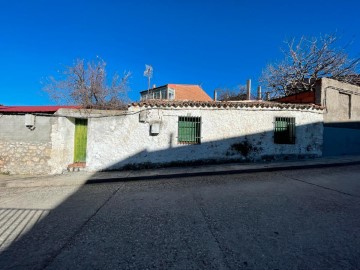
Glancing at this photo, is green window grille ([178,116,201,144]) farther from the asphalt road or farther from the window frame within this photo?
the asphalt road

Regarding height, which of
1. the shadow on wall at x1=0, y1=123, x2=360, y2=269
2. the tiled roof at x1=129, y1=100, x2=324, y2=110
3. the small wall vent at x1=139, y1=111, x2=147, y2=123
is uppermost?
the tiled roof at x1=129, y1=100, x2=324, y2=110

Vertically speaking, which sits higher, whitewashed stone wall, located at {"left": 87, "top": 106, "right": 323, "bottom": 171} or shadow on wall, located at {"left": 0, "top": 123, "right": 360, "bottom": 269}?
whitewashed stone wall, located at {"left": 87, "top": 106, "right": 323, "bottom": 171}

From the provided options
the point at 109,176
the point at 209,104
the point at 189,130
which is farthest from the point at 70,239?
the point at 209,104

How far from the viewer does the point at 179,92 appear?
28375 mm

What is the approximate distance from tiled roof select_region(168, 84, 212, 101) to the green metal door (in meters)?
19.2

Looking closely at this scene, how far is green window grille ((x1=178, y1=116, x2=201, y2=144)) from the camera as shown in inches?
373

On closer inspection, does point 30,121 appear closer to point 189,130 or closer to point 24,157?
point 24,157

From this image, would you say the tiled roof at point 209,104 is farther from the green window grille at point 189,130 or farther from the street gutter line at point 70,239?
the street gutter line at point 70,239

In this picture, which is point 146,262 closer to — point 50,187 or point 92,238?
point 92,238

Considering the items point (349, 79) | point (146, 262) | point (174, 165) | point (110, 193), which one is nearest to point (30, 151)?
point (110, 193)

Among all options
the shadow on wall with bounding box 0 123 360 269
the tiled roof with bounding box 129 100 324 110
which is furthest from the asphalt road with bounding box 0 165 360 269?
the tiled roof with bounding box 129 100 324 110

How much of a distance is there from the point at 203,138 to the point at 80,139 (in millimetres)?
5698

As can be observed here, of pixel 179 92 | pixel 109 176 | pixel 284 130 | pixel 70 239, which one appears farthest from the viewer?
pixel 179 92

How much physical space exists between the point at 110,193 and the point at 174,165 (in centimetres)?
397
